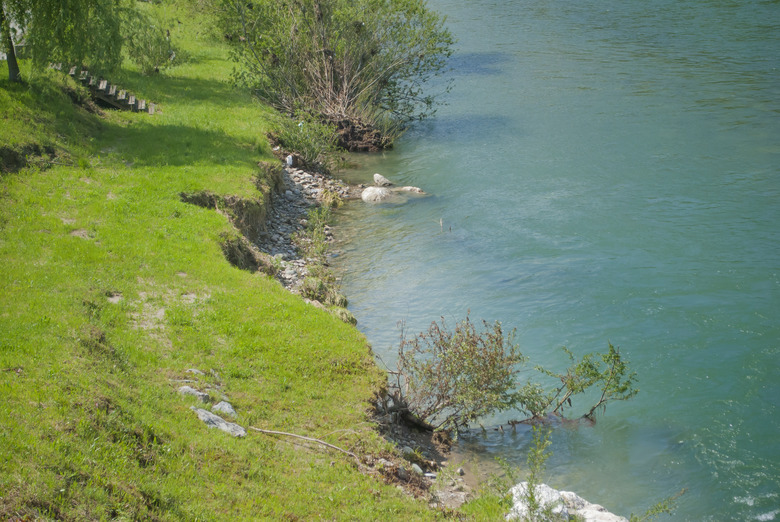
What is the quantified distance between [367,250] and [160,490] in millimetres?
13700

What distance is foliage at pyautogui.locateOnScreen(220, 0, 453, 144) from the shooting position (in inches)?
1209

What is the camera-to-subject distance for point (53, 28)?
18.1m

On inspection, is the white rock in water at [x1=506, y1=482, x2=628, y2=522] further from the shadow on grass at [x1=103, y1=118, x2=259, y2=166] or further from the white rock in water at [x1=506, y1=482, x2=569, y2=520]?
the shadow on grass at [x1=103, y1=118, x2=259, y2=166]

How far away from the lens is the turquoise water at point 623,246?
11453 mm

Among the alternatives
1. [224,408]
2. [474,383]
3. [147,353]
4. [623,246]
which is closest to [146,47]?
[623,246]

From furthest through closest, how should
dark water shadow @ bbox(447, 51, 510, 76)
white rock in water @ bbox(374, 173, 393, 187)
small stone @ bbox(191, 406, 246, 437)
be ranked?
dark water shadow @ bbox(447, 51, 510, 76)
white rock in water @ bbox(374, 173, 393, 187)
small stone @ bbox(191, 406, 246, 437)

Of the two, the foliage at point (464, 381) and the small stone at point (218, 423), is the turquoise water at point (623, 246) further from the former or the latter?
the small stone at point (218, 423)

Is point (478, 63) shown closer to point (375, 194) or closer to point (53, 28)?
point (375, 194)

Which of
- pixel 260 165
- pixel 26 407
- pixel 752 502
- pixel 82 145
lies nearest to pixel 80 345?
pixel 26 407

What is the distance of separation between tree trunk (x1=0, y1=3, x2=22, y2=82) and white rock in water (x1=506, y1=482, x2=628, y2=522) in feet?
59.7

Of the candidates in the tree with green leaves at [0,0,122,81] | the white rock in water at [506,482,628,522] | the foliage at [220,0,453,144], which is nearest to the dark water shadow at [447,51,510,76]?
the foliage at [220,0,453,144]

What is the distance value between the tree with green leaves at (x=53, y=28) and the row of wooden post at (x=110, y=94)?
3.48m

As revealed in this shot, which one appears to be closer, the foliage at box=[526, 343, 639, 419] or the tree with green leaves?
the foliage at box=[526, 343, 639, 419]

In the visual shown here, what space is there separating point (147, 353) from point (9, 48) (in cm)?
1357
